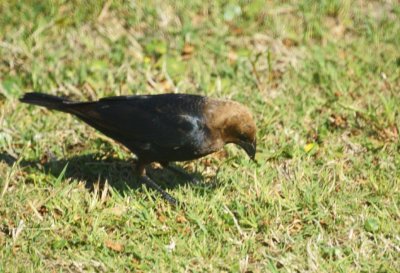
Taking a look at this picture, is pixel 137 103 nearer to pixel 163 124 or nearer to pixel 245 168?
pixel 163 124

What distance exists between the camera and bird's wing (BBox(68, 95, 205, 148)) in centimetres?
569

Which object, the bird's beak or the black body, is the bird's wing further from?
the bird's beak

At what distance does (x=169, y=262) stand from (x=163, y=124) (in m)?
1.17

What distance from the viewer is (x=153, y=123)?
5.79m

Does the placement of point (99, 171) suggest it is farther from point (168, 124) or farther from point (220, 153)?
point (220, 153)

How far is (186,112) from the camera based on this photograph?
5.75 meters

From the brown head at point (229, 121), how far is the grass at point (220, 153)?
32 cm

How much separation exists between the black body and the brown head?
7 centimetres

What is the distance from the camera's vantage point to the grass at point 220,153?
512cm

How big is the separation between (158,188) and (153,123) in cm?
47

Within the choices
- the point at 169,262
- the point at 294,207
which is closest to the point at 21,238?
the point at 169,262

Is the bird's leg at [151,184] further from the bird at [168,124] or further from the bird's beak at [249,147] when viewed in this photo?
the bird's beak at [249,147]

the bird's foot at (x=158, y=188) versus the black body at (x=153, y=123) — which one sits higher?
the black body at (x=153, y=123)

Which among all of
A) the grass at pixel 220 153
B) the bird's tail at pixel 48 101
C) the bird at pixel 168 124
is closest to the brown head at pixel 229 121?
the bird at pixel 168 124
